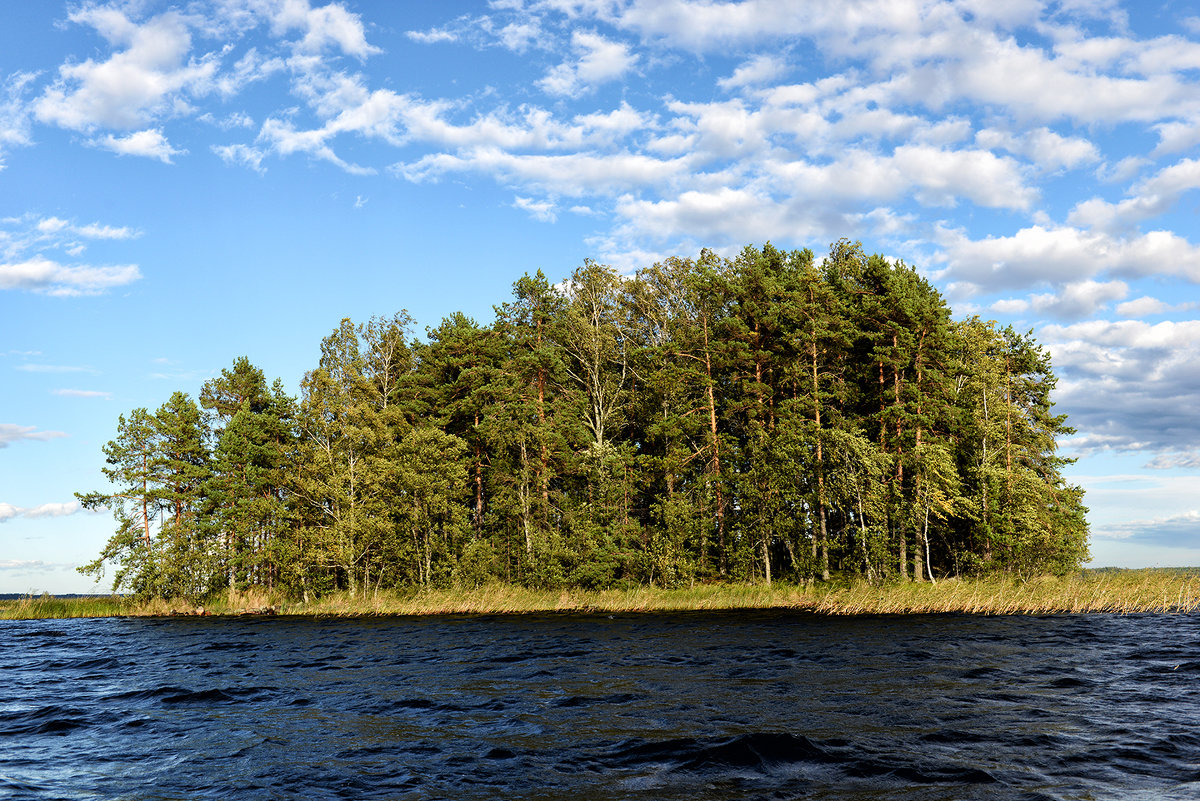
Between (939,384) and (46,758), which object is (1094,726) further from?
(939,384)

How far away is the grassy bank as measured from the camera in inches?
1559

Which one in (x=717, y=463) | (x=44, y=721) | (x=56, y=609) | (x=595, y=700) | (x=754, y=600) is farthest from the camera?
(x=56, y=609)

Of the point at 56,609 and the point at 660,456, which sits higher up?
the point at 660,456

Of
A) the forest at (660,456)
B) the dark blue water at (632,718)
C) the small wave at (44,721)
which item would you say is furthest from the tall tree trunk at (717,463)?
the small wave at (44,721)

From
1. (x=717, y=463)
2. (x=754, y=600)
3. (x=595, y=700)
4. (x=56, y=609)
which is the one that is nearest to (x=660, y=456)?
(x=717, y=463)

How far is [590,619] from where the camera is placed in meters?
44.4

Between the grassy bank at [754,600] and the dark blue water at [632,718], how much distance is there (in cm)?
787

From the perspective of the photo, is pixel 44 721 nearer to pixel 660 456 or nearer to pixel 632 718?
pixel 632 718

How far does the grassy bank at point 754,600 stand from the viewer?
3959 centimetres

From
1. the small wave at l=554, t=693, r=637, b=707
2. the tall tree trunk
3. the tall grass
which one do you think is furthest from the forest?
the small wave at l=554, t=693, r=637, b=707

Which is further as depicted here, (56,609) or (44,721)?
(56,609)

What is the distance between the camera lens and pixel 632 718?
16.2 metres

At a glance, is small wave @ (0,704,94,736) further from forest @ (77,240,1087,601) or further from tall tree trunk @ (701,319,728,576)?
tall tree trunk @ (701,319,728,576)

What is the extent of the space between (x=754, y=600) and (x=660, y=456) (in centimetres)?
1371
